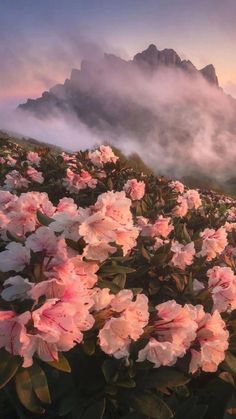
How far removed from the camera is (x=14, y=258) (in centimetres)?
218

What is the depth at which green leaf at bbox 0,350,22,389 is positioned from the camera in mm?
1968

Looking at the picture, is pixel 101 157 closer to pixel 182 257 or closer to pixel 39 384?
pixel 182 257

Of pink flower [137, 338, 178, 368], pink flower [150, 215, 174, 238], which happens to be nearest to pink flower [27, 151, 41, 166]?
pink flower [150, 215, 174, 238]

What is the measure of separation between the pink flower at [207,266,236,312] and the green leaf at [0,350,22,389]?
1134 millimetres

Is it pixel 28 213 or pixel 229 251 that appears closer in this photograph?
pixel 28 213

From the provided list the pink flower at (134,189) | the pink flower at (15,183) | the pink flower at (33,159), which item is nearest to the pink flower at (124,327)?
the pink flower at (134,189)

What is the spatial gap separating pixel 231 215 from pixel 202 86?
632ft

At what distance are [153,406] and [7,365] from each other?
0.70 metres

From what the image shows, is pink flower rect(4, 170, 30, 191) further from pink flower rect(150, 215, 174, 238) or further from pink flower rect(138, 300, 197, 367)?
pink flower rect(138, 300, 197, 367)

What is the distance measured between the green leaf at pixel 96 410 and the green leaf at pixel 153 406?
17 cm

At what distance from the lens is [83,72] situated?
629ft

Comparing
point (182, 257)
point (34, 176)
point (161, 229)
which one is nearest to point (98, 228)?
point (182, 257)

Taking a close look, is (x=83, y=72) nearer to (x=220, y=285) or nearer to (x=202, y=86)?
(x=202, y=86)

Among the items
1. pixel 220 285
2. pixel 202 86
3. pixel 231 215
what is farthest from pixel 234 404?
pixel 202 86
